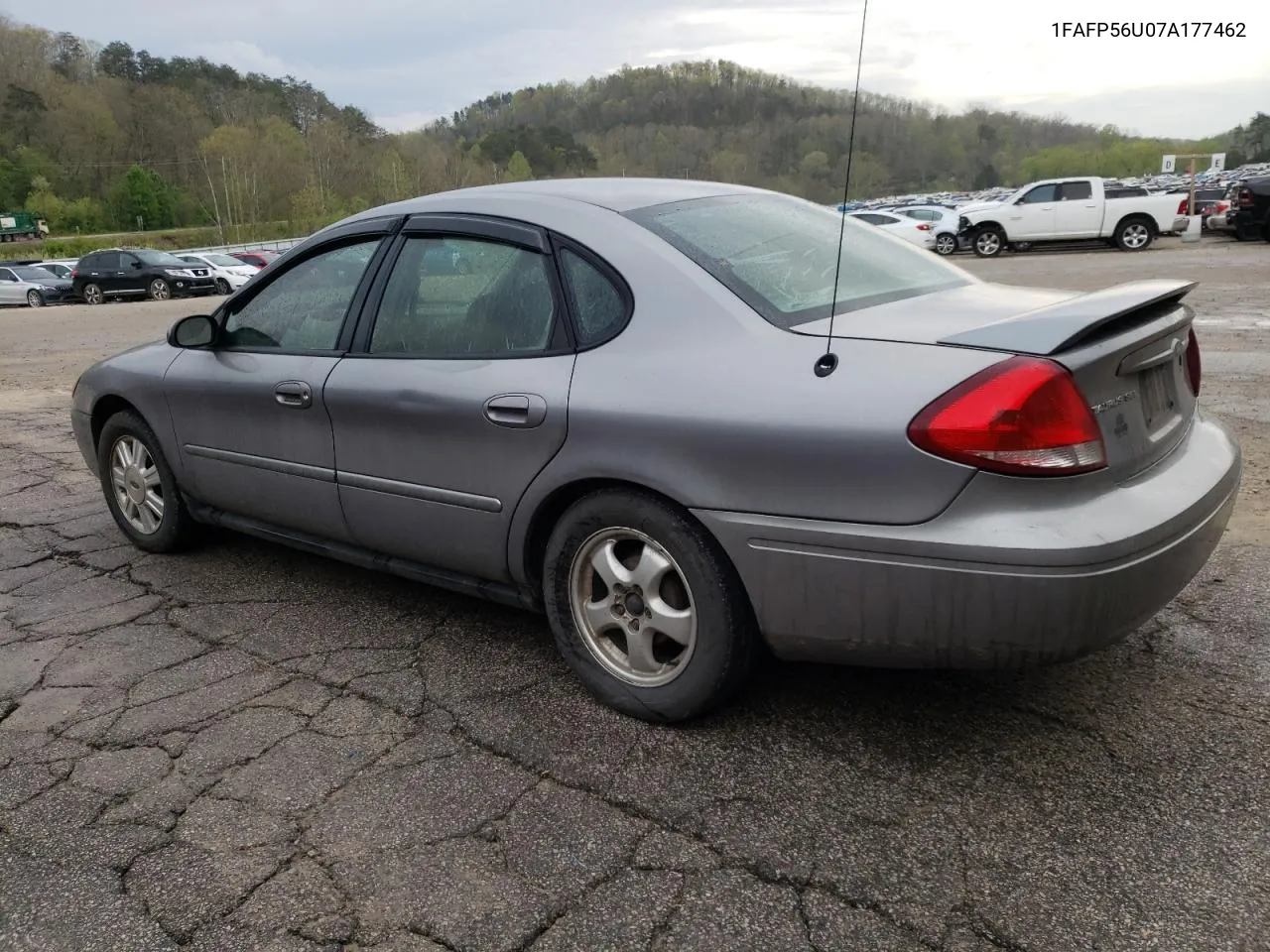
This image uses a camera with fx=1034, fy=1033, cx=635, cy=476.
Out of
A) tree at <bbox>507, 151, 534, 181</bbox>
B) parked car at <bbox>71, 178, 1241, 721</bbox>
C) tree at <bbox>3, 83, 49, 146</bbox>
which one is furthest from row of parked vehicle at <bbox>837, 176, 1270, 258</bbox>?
tree at <bbox>3, 83, 49, 146</bbox>

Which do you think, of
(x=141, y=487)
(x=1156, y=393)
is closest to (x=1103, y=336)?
(x=1156, y=393)

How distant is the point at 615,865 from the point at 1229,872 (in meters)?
1.26

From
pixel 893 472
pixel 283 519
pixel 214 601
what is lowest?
pixel 214 601

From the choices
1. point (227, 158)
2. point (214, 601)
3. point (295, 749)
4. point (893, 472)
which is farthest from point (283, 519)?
point (227, 158)

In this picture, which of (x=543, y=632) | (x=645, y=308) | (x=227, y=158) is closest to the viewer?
(x=645, y=308)

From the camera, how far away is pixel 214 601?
396cm

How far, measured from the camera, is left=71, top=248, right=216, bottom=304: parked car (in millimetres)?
29469

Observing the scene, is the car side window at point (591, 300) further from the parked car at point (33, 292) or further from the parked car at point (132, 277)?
the parked car at point (33, 292)

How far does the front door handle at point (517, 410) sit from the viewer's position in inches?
113

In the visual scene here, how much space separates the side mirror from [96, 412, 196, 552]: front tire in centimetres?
56

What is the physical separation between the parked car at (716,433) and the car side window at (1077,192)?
2291cm

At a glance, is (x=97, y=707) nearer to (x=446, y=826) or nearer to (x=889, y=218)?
(x=446, y=826)

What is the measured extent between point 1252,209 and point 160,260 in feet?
91.8

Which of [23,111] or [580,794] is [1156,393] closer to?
[580,794]
